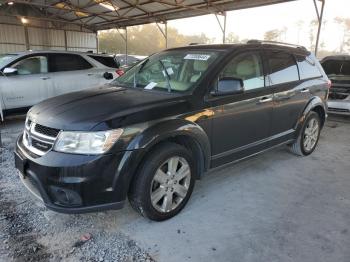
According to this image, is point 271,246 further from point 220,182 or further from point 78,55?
point 78,55

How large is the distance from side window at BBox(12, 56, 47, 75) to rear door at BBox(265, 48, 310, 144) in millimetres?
5092

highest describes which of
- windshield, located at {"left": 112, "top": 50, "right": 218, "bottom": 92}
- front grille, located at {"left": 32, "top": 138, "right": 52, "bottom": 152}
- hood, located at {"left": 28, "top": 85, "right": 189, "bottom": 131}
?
windshield, located at {"left": 112, "top": 50, "right": 218, "bottom": 92}

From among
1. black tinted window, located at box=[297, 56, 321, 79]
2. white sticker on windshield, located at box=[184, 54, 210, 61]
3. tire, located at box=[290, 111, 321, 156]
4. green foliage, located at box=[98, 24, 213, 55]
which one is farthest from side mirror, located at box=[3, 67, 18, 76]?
green foliage, located at box=[98, 24, 213, 55]

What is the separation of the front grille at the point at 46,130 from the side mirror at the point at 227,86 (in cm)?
153

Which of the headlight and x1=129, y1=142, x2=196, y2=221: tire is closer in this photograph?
the headlight

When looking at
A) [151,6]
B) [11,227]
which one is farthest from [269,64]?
[151,6]

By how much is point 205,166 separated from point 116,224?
105 centimetres

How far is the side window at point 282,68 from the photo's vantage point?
3.83 meters

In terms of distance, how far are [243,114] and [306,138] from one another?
1852 millimetres

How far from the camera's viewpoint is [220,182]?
3818 mm

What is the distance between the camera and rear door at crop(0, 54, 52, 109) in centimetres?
630

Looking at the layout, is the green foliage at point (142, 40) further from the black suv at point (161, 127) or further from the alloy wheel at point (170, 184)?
the alloy wheel at point (170, 184)

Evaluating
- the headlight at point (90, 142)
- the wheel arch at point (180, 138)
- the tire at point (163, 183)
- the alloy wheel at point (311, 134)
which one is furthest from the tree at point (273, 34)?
the headlight at point (90, 142)

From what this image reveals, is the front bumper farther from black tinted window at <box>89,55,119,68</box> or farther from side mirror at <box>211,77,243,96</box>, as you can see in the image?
black tinted window at <box>89,55,119,68</box>
